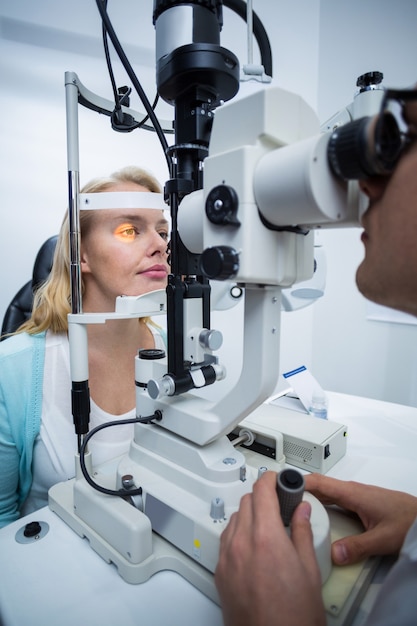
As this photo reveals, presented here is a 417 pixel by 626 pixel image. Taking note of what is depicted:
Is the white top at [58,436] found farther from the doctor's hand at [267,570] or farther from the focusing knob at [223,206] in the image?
the focusing knob at [223,206]

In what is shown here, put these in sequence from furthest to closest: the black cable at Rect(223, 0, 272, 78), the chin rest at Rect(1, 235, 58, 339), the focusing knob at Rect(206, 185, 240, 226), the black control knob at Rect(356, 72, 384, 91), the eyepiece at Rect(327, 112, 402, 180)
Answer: the chin rest at Rect(1, 235, 58, 339) → the black cable at Rect(223, 0, 272, 78) → the black control knob at Rect(356, 72, 384, 91) → the focusing knob at Rect(206, 185, 240, 226) → the eyepiece at Rect(327, 112, 402, 180)

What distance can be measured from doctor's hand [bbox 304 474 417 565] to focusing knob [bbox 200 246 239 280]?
0.41m

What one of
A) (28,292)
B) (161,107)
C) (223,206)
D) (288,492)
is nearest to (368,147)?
(223,206)

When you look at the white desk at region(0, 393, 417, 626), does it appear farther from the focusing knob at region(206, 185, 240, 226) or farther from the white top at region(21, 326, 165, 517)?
the focusing knob at region(206, 185, 240, 226)

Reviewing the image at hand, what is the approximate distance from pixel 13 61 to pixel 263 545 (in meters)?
1.82

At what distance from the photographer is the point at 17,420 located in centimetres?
93

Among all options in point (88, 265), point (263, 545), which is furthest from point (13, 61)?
point (263, 545)

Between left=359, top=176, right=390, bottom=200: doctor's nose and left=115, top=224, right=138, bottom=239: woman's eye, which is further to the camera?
left=115, top=224, right=138, bottom=239: woman's eye

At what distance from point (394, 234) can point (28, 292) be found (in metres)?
1.43

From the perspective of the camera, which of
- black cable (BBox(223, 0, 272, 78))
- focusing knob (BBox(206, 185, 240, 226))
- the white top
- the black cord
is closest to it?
focusing knob (BBox(206, 185, 240, 226))

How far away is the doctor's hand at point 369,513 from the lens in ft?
1.71

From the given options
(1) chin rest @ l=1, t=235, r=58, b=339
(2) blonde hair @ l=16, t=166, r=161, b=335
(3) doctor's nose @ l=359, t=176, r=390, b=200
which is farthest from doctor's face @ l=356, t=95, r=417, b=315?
(1) chin rest @ l=1, t=235, r=58, b=339

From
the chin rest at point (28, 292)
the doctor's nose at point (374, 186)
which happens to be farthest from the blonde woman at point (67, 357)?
the doctor's nose at point (374, 186)

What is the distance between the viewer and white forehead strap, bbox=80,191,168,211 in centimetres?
77
